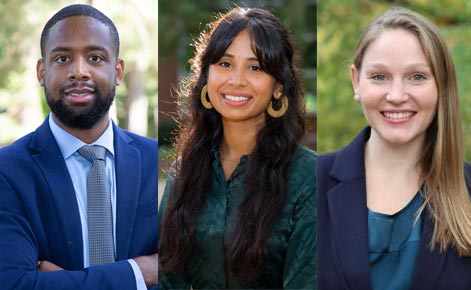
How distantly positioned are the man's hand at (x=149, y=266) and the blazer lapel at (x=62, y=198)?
0.85ft

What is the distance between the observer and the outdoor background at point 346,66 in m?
3.97

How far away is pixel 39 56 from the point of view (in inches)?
145

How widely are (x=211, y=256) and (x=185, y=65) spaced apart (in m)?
0.80

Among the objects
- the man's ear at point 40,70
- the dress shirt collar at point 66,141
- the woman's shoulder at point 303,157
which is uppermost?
the man's ear at point 40,70

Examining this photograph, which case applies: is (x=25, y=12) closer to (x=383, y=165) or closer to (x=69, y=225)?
(x=69, y=225)

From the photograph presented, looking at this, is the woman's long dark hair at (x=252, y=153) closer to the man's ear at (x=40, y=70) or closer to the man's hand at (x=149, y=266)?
the man's hand at (x=149, y=266)

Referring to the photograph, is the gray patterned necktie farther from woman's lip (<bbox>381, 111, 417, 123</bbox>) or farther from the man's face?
woman's lip (<bbox>381, 111, 417, 123</bbox>)

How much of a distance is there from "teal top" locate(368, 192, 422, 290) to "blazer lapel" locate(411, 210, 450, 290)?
28mm

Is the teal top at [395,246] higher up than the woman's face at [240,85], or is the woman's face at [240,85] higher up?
the woman's face at [240,85]

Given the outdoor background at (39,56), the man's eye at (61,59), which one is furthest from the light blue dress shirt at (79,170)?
the man's eye at (61,59)

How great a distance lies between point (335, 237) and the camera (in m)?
3.69

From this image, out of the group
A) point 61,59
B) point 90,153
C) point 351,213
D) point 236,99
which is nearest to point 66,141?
point 90,153

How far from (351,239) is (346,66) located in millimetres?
792

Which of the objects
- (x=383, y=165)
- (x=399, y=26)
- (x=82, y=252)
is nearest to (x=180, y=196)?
(x=82, y=252)
